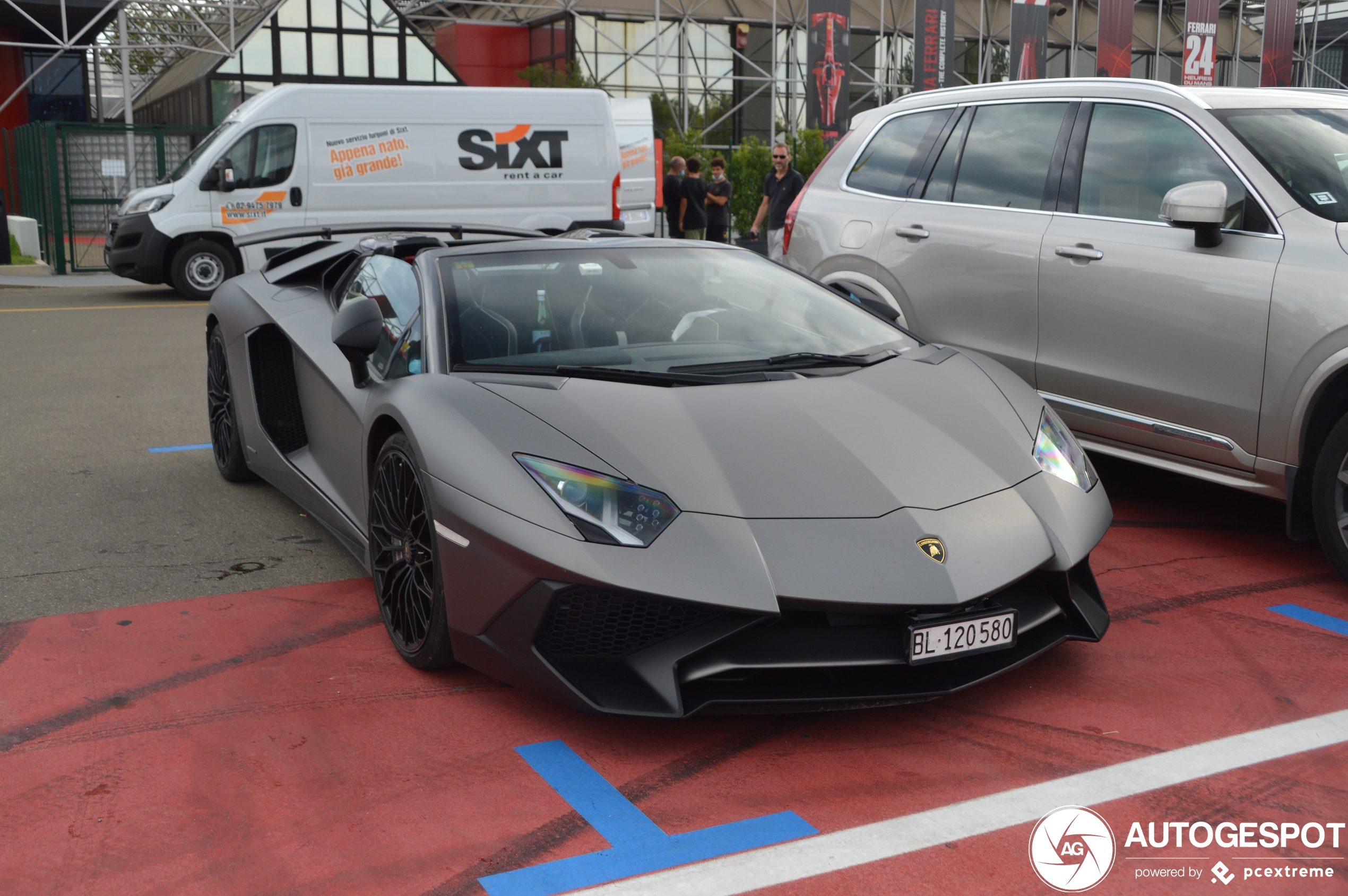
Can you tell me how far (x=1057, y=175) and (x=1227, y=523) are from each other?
1644 mm

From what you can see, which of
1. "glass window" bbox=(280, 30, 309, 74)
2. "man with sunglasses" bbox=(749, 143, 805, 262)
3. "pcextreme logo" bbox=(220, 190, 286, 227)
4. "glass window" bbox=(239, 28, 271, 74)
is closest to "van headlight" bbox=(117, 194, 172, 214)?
"pcextreme logo" bbox=(220, 190, 286, 227)

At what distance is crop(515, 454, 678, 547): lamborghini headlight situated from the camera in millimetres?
3059

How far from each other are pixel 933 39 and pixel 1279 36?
27.3 feet

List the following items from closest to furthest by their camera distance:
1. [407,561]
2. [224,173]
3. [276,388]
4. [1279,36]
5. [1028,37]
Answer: [407,561] < [276,388] < [224,173] < [1028,37] < [1279,36]

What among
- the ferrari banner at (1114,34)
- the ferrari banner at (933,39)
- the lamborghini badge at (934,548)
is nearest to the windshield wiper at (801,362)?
the lamborghini badge at (934,548)

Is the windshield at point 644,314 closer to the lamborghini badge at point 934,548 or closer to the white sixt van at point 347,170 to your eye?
the lamborghini badge at point 934,548

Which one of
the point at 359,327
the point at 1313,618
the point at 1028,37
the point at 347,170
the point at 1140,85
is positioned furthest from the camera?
the point at 1028,37

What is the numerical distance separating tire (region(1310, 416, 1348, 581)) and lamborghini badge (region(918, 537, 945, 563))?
1.88 meters

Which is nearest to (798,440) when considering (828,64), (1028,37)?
(828,64)

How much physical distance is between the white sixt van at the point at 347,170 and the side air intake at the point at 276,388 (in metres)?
9.73

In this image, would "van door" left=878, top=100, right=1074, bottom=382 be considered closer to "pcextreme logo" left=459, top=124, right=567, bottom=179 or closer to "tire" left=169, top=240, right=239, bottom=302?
"pcextreme logo" left=459, top=124, right=567, bottom=179

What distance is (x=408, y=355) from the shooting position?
3980 mm

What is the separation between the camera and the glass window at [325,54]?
28047mm

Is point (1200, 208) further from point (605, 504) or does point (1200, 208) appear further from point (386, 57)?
point (386, 57)
